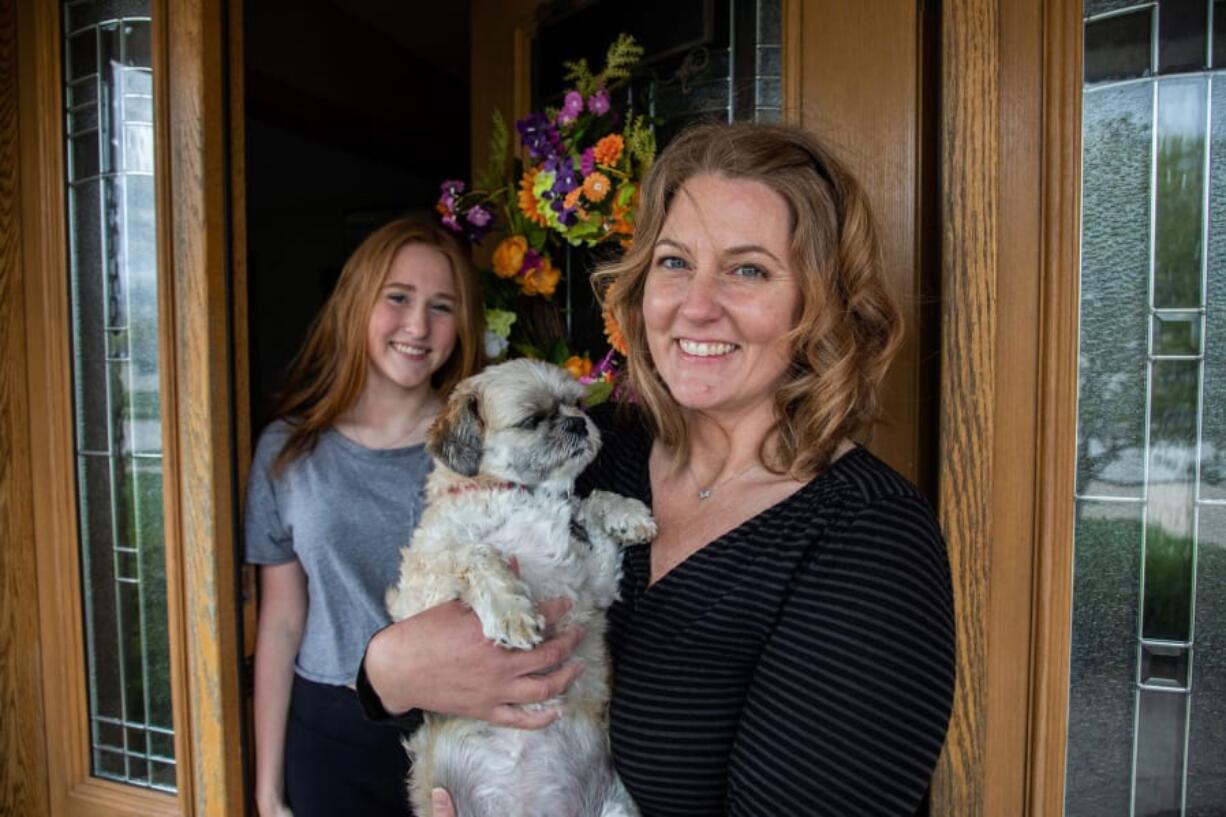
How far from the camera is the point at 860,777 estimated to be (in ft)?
3.74

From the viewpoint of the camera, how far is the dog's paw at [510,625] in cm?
159

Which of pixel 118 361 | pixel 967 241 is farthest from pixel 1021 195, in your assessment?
pixel 118 361

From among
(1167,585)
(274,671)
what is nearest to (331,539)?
(274,671)

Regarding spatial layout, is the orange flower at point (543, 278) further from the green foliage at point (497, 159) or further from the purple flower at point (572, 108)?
the purple flower at point (572, 108)

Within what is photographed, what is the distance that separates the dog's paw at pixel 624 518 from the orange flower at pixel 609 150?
1062mm

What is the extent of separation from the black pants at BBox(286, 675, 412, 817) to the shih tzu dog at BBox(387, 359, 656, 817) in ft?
1.57

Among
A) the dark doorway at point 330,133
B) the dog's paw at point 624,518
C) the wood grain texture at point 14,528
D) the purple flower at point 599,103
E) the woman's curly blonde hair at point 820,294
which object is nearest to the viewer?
the woman's curly blonde hair at point 820,294

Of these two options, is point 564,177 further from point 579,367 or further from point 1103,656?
point 1103,656

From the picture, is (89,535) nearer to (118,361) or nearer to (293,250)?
(118,361)

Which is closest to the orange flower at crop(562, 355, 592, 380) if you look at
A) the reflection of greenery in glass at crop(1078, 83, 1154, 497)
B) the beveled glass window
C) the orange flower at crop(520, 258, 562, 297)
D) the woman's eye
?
the orange flower at crop(520, 258, 562, 297)

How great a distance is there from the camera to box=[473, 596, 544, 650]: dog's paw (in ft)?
5.22

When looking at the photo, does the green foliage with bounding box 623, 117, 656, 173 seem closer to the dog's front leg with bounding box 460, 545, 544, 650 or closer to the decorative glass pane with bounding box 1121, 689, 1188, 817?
the dog's front leg with bounding box 460, 545, 544, 650

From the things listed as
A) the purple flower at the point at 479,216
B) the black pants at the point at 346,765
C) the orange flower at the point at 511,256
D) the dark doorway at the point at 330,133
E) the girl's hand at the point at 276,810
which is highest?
the dark doorway at the point at 330,133

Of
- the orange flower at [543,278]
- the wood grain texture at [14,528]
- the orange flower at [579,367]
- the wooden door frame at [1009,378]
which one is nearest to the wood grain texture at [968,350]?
the wooden door frame at [1009,378]
